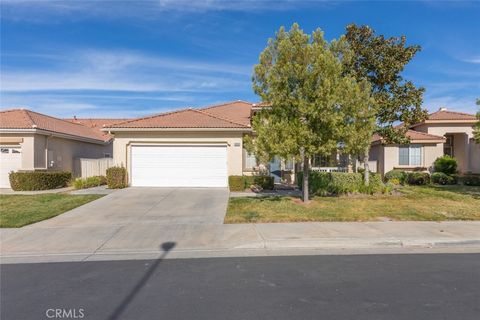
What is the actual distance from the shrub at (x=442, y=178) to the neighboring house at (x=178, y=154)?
38.3 ft

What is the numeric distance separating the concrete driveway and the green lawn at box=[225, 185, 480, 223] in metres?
0.79

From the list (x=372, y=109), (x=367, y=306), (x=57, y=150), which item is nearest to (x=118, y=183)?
(x=57, y=150)

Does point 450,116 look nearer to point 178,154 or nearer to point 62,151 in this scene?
point 178,154

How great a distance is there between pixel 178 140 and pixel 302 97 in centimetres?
864

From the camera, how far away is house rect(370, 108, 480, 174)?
875 inches

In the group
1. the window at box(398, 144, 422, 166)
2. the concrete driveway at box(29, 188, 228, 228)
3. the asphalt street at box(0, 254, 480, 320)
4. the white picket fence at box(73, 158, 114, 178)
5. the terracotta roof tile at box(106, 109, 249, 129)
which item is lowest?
the asphalt street at box(0, 254, 480, 320)

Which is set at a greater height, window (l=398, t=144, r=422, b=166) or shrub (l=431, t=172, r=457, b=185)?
window (l=398, t=144, r=422, b=166)

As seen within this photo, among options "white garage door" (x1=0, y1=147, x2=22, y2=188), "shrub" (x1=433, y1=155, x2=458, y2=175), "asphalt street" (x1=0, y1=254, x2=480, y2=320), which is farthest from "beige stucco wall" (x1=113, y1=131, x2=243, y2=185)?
"shrub" (x1=433, y1=155, x2=458, y2=175)

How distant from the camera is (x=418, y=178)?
2066 centimetres

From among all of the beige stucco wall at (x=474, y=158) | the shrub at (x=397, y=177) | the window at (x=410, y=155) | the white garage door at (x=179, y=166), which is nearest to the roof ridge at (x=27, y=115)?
the white garage door at (x=179, y=166)

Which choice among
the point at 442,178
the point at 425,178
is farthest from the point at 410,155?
the point at 442,178

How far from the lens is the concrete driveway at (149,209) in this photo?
1037 centimetres

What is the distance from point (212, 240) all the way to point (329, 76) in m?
6.29

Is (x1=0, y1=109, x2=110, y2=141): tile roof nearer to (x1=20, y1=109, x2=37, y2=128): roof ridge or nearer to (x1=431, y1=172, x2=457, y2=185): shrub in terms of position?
(x1=20, y1=109, x2=37, y2=128): roof ridge
